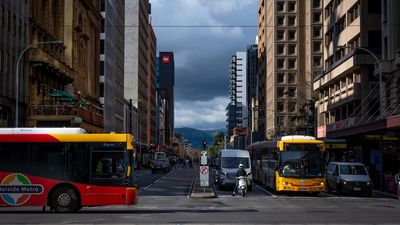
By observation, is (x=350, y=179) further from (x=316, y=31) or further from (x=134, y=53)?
(x=134, y=53)

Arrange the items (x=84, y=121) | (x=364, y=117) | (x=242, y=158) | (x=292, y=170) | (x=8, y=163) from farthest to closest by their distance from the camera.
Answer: (x=84, y=121), (x=364, y=117), (x=242, y=158), (x=292, y=170), (x=8, y=163)

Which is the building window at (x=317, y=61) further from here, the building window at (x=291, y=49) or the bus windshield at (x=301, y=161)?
the bus windshield at (x=301, y=161)

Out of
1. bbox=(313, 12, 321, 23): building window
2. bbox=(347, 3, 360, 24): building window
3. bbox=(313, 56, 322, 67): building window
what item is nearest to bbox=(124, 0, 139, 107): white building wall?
bbox=(313, 12, 321, 23): building window

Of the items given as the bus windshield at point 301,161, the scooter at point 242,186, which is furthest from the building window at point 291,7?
the scooter at point 242,186

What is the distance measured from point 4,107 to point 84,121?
14.5 meters

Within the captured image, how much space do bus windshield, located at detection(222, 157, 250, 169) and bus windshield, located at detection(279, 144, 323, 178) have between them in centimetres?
644

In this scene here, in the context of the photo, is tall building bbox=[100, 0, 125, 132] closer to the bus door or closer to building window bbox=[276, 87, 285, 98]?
building window bbox=[276, 87, 285, 98]

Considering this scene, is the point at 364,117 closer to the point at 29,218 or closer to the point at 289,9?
the point at 29,218

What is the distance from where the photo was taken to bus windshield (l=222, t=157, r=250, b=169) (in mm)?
41281

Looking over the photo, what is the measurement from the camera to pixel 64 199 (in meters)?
Result: 23.3

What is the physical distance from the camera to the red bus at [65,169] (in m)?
23.3

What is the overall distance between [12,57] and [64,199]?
3196 cm

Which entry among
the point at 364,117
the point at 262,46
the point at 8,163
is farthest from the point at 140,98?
the point at 8,163

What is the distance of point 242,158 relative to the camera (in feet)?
136
